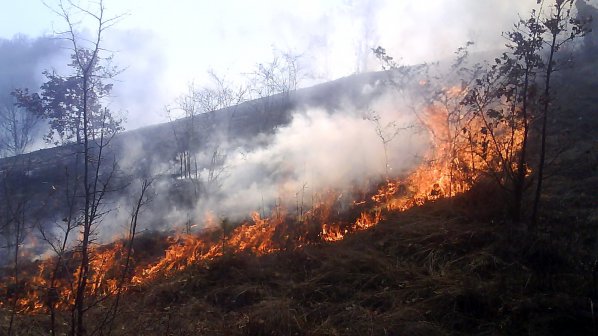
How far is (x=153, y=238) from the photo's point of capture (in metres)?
13.5

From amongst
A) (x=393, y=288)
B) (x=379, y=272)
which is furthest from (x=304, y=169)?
(x=393, y=288)

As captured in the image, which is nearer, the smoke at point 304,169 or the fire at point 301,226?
the fire at point 301,226

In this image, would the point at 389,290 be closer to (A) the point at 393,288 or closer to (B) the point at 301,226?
(A) the point at 393,288

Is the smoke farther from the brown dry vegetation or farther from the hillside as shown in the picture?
the brown dry vegetation

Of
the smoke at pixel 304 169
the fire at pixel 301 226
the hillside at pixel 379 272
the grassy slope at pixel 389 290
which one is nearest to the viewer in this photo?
the grassy slope at pixel 389 290

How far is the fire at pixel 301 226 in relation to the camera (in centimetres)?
1009

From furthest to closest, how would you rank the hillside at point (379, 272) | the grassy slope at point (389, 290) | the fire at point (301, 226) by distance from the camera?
1. the fire at point (301, 226)
2. the hillside at point (379, 272)
3. the grassy slope at point (389, 290)

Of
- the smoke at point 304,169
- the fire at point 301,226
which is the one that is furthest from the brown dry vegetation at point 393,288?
the smoke at point 304,169

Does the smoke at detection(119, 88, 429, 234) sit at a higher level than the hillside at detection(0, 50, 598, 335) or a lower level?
higher

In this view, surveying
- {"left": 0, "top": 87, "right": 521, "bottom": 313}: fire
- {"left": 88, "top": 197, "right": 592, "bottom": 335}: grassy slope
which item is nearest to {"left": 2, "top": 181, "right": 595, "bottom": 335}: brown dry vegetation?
{"left": 88, "top": 197, "right": 592, "bottom": 335}: grassy slope

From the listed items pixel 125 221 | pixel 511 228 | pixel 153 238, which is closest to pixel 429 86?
pixel 511 228

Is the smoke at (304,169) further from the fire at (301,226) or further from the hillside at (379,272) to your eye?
the hillside at (379,272)

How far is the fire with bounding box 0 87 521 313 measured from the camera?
10.1 m

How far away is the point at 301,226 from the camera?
1162 centimetres
